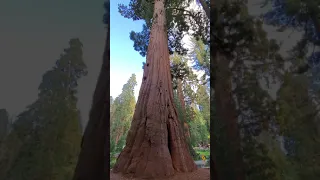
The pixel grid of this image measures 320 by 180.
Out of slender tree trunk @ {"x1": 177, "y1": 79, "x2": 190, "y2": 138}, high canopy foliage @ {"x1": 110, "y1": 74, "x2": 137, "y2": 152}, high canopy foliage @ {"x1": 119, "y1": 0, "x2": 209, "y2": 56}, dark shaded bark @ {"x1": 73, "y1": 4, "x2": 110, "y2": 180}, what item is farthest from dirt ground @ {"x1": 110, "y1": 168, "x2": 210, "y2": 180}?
high canopy foliage @ {"x1": 110, "y1": 74, "x2": 137, "y2": 152}

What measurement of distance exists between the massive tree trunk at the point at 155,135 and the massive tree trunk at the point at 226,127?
1.68 m

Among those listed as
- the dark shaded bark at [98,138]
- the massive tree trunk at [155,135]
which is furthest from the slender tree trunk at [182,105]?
the dark shaded bark at [98,138]

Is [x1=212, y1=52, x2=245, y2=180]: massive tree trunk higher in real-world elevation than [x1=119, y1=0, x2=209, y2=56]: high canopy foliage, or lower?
lower

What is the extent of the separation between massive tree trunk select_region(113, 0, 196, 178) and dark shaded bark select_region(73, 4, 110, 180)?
130 cm

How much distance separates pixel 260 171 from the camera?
2.80 meters

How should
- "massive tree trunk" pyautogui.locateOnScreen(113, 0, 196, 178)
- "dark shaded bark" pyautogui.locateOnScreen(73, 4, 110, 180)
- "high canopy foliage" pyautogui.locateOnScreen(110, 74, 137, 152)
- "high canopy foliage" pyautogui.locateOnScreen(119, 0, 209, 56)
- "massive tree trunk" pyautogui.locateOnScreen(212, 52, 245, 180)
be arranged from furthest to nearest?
"high canopy foliage" pyautogui.locateOnScreen(110, 74, 137, 152) < "high canopy foliage" pyautogui.locateOnScreen(119, 0, 209, 56) < "massive tree trunk" pyautogui.locateOnScreen(113, 0, 196, 178) < "dark shaded bark" pyautogui.locateOnScreen(73, 4, 110, 180) < "massive tree trunk" pyautogui.locateOnScreen(212, 52, 245, 180)

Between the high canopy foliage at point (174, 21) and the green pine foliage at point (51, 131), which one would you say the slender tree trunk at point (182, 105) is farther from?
the green pine foliage at point (51, 131)

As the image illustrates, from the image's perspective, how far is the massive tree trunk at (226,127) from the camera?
2933mm

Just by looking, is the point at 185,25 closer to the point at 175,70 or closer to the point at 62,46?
the point at 175,70

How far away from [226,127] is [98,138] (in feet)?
5.24

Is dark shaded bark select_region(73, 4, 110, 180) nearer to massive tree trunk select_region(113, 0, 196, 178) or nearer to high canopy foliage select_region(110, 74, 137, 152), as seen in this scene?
massive tree trunk select_region(113, 0, 196, 178)

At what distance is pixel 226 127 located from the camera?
304 centimetres

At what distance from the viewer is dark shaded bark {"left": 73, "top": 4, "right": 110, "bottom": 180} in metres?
3.13

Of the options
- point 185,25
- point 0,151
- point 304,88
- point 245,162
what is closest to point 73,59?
point 0,151
